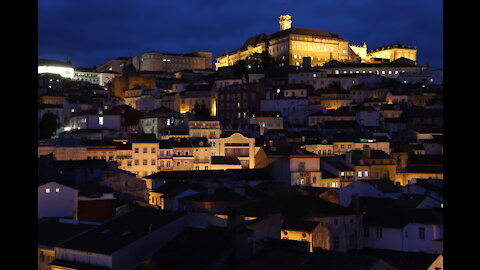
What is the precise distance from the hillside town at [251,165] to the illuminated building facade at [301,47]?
270 millimetres

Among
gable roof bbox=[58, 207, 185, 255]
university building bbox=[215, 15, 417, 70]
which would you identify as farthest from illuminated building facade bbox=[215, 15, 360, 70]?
gable roof bbox=[58, 207, 185, 255]

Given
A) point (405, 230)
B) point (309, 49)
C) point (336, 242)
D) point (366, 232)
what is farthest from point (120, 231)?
point (309, 49)

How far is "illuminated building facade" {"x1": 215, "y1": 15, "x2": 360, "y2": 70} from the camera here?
95.6 meters

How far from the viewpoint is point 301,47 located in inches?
3792

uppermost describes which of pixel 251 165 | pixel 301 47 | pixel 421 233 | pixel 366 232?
pixel 301 47

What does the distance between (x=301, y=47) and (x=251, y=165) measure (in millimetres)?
51486

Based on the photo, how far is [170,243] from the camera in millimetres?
21906

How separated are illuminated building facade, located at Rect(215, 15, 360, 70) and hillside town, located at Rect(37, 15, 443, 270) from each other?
0.89 ft

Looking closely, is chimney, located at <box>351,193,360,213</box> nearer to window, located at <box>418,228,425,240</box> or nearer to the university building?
window, located at <box>418,228,425,240</box>

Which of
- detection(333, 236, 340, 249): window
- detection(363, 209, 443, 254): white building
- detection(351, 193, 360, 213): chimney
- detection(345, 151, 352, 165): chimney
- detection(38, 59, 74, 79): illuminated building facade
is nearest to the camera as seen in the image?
detection(333, 236, 340, 249): window

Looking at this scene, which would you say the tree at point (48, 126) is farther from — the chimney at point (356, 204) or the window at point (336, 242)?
the window at point (336, 242)

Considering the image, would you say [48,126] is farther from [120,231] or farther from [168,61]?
[168,61]
